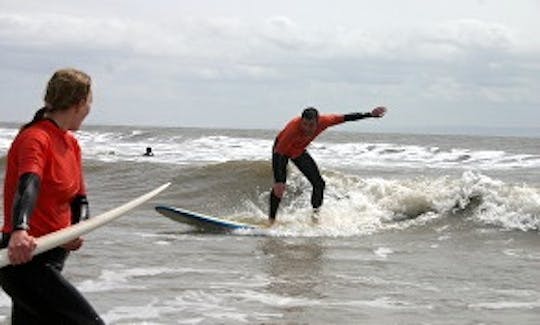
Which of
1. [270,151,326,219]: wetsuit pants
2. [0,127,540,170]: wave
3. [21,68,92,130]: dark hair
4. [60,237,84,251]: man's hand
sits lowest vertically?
[0,127,540,170]: wave

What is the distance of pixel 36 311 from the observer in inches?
130

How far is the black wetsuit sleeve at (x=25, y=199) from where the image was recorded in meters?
2.98

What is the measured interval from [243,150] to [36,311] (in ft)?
131

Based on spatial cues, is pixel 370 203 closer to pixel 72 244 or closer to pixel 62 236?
pixel 72 244

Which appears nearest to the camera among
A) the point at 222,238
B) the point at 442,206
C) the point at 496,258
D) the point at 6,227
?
the point at 6,227

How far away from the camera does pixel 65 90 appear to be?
3.24 meters

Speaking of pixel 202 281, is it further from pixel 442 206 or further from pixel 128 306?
pixel 442 206

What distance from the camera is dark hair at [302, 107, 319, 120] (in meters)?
A: 10.4

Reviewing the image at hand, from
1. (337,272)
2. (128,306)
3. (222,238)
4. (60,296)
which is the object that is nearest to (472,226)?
(222,238)

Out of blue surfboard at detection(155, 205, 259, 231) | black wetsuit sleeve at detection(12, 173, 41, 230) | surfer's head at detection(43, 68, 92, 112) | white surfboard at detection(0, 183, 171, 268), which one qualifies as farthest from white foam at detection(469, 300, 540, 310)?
blue surfboard at detection(155, 205, 259, 231)

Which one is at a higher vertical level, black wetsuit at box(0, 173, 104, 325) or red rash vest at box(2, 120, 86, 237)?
red rash vest at box(2, 120, 86, 237)

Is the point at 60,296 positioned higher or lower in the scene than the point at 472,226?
higher

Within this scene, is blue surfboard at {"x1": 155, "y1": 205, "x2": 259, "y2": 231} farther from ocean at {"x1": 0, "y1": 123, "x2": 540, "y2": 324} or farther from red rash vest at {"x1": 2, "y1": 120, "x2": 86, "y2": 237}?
red rash vest at {"x1": 2, "y1": 120, "x2": 86, "y2": 237}

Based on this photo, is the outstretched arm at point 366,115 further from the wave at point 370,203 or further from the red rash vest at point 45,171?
the red rash vest at point 45,171
